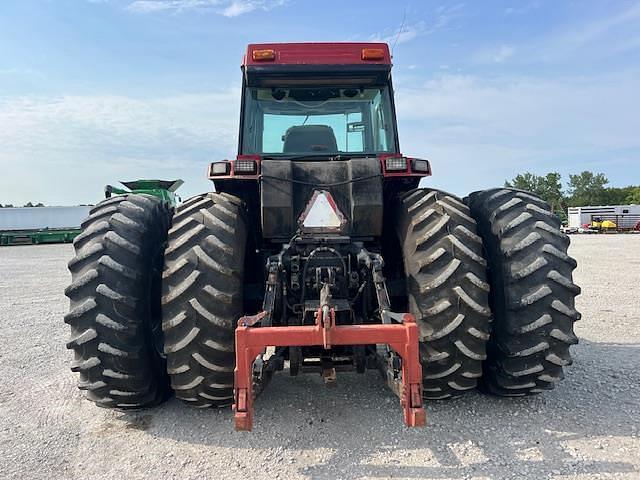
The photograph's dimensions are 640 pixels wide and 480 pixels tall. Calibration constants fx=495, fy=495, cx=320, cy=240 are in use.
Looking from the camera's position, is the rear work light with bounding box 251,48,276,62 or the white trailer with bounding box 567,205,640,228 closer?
the rear work light with bounding box 251,48,276,62

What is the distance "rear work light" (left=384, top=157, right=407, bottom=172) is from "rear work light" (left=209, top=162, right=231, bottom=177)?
4.08ft

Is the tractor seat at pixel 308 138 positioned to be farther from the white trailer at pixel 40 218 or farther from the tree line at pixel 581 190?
the tree line at pixel 581 190

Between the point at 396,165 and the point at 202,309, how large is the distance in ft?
6.08

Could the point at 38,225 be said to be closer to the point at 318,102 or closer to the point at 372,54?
the point at 318,102

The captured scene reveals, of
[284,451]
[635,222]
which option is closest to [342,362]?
[284,451]

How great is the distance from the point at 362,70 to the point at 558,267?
7.66ft

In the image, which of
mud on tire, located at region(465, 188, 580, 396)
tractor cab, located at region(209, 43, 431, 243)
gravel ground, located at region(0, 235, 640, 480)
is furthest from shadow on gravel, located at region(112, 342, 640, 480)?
tractor cab, located at region(209, 43, 431, 243)

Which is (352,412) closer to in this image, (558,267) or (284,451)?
(284,451)

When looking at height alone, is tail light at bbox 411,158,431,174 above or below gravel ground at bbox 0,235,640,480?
above

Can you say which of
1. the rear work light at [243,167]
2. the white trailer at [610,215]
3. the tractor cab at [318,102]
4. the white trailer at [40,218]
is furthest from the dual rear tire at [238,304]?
the white trailer at [610,215]

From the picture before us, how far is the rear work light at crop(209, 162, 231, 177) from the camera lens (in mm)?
3848

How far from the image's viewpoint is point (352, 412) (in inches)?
151

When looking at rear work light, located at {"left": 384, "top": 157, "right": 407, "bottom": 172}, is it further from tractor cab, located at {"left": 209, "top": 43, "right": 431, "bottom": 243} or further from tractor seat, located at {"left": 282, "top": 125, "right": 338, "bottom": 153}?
tractor seat, located at {"left": 282, "top": 125, "right": 338, "bottom": 153}

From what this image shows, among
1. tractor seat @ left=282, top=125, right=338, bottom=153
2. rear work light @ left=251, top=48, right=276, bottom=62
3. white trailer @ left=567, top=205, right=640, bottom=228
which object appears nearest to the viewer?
rear work light @ left=251, top=48, right=276, bottom=62
